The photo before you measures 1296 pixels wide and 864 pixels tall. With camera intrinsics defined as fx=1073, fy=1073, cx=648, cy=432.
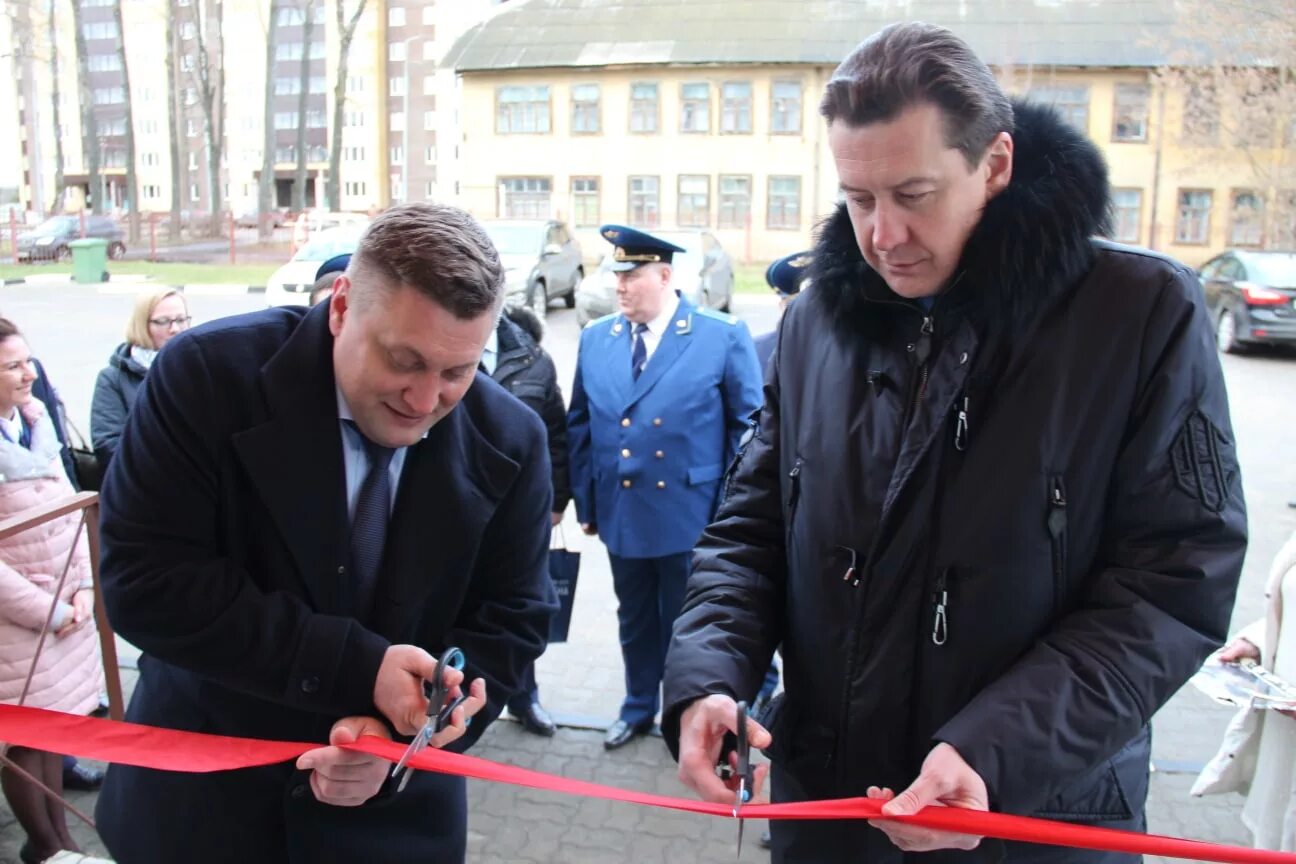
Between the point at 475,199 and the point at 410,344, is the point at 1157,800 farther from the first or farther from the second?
the point at 475,199

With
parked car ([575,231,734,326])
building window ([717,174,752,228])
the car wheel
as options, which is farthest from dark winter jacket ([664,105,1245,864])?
building window ([717,174,752,228])

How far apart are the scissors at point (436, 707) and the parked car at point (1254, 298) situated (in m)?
15.6

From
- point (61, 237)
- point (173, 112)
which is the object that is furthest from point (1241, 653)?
point (173, 112)

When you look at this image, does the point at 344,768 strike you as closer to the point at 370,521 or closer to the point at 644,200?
the point at 370,521

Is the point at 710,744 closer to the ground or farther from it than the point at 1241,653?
farther from it

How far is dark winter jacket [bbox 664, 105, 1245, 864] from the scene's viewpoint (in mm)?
1704

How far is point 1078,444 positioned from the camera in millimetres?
1762

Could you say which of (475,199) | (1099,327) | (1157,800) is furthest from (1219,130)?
(1099,327)

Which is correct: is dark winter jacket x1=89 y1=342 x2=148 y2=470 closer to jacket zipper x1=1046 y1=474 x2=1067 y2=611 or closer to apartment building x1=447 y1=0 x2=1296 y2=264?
jacket zipper x1=1046 y1=474 x2=1067 y2=611

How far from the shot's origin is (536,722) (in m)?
4.80

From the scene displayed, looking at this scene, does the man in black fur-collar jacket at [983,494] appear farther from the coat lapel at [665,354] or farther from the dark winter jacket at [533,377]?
the dark winter jacket at [533,377]

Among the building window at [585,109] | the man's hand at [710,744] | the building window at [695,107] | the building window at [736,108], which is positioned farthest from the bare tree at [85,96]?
the man's hand at [710,744]

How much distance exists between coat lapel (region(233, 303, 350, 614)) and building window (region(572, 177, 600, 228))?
36316mm

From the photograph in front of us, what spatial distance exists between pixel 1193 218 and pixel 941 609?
3909cm
